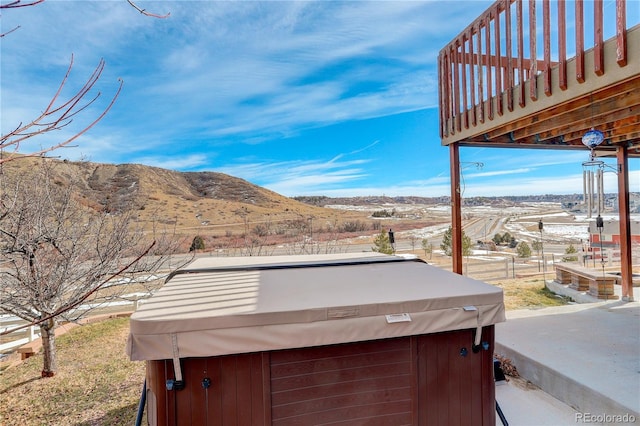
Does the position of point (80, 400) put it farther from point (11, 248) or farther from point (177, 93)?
point (177, 93)

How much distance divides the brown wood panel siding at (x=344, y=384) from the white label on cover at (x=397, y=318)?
0.19m

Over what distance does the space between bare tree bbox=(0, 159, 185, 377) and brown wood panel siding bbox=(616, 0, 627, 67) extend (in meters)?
4.71

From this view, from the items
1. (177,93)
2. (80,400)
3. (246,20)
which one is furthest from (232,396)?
(177,93)

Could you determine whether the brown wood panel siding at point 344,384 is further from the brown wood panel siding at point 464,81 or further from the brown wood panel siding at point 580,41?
the brown wood panel siding at point 464,81

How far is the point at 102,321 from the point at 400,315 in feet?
20.6

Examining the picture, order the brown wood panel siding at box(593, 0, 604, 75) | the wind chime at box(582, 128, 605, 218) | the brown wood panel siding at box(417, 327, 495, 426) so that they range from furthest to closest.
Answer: the wind chime at box(582, 128, 605, 218) → the brown wood panel siding at box(593, 0, 604, 75) → the brown wood panel siding at box(417, 327, 495, 426)

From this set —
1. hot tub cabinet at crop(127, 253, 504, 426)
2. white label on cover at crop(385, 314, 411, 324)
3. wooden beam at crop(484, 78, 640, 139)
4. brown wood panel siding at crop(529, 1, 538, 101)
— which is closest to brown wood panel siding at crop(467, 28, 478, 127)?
wooden beam at crop(484, 78, 640, 139)

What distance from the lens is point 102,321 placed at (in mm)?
6152

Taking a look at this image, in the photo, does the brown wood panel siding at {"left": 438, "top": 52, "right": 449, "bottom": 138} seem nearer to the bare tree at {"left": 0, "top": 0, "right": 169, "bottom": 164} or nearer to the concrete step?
the concrete step

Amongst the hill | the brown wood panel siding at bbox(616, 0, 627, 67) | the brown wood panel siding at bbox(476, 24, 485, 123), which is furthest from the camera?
the hill

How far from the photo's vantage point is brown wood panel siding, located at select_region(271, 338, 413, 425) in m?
2.04

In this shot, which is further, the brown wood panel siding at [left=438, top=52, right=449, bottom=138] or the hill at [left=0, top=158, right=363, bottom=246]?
the hill at [left=0, top=158, right=363, bottom=246]

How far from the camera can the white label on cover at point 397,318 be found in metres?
2.12

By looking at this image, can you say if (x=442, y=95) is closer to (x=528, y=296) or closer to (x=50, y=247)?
(x=528, y=296)
